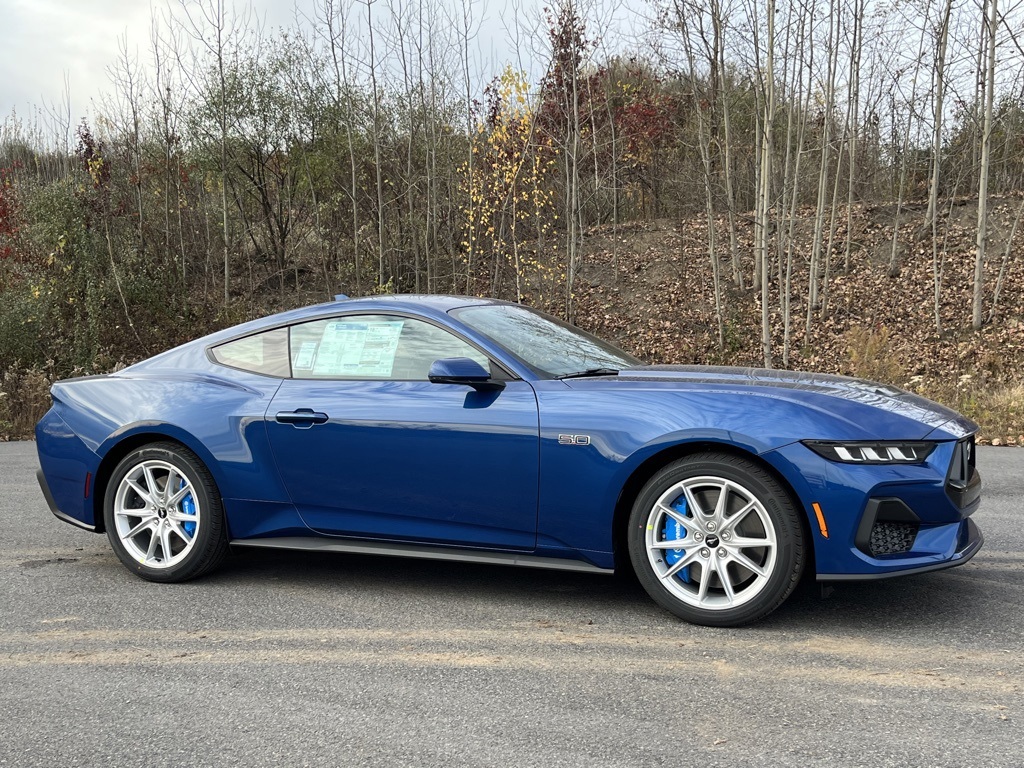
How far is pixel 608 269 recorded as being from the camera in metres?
22.9

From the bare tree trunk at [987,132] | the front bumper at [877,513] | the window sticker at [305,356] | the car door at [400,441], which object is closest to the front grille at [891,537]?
the front bumper at [877,513]

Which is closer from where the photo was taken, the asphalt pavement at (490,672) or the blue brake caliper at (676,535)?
the asphalt pavement at (490,672)

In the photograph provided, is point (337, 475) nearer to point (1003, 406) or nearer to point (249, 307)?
point (1003, 406)

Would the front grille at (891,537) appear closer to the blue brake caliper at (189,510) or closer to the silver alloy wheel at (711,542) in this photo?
the silver alloy wheel at (711,542)

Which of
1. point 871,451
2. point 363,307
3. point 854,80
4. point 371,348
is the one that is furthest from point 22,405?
point 854,80

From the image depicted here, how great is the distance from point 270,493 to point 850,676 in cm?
279

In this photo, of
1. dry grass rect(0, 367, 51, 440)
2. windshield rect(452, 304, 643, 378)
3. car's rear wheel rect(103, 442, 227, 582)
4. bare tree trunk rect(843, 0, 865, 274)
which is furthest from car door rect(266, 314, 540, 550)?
bare tree trunk rect(843, 0, 865, 274)

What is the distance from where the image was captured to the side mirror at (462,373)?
420 centimetres

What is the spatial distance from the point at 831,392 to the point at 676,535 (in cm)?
92

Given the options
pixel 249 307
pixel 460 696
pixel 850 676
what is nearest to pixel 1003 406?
pixel 850 676

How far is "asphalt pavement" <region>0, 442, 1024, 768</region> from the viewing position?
9.38ft

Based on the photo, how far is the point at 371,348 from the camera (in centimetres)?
468

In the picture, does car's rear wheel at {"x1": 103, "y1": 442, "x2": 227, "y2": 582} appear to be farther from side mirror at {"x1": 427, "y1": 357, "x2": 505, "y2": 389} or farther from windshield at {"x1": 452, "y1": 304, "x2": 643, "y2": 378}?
windshield at {"x1": 452, "y1": 304, "x2": 643, "y2": 378}

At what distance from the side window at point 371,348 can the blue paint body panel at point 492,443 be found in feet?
0.22
